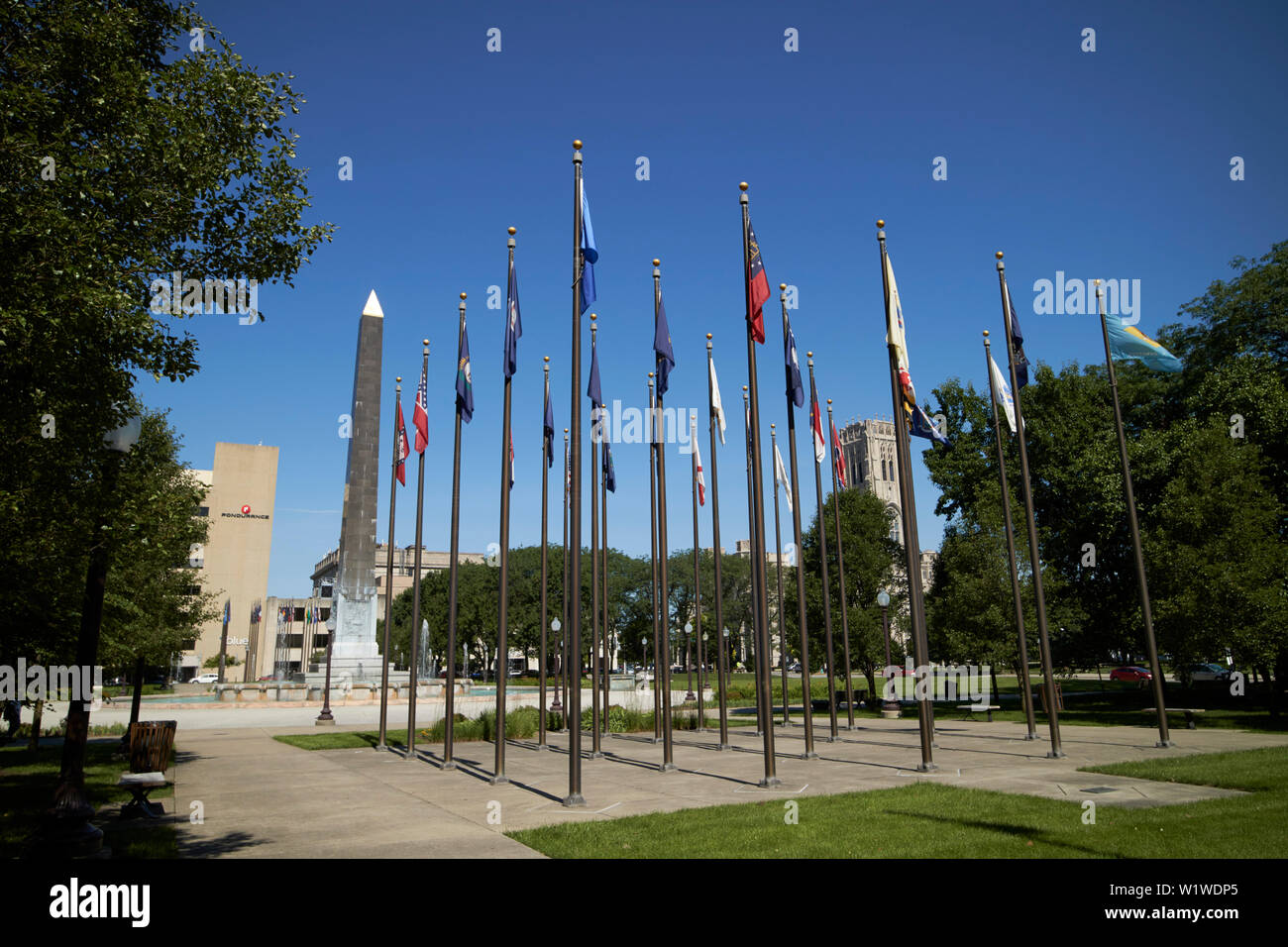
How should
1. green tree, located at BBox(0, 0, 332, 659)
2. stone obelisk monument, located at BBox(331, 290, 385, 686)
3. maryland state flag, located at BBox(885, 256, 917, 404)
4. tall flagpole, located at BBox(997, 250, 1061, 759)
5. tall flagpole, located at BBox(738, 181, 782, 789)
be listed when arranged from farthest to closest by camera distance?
stone obelisk monument, located at BBox(331, 290, 385, 686)
tall flagpole, located at BBox(997, 250, 1061, 759)
maryland state flag, located at BBox(885, 256, 917, 404)
tall flagpole, located at BBox(738, 181, 782, 789)
green tree, located at BBox(0, 0, 332, 659)

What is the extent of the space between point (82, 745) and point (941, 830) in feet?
38.6

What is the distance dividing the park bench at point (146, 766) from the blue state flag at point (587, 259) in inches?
443

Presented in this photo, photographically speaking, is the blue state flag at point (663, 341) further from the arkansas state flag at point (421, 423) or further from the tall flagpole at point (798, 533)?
the arkansas state flag at point (421, 423)

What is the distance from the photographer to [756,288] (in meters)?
15.9

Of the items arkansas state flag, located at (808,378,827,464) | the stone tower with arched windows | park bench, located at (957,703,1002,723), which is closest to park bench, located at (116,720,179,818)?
arkansas state flag, located at (808,378,827,464)

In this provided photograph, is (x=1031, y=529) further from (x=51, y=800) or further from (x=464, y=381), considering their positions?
(x=51, y=800)

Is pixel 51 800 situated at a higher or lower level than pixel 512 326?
lower

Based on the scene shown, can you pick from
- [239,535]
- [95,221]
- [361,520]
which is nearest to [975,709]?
[361,520]

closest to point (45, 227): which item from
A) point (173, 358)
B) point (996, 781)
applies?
point (173, 358)

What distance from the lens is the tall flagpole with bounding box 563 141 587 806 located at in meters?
14.0

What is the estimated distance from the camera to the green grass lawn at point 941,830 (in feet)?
32.3

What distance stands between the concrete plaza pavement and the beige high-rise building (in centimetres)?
10362

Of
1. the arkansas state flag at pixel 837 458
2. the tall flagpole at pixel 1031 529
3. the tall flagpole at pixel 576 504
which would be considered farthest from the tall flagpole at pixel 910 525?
the arkansas state flag at pixel 837 458

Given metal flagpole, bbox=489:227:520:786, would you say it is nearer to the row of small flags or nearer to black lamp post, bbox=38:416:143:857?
the row of small flags
